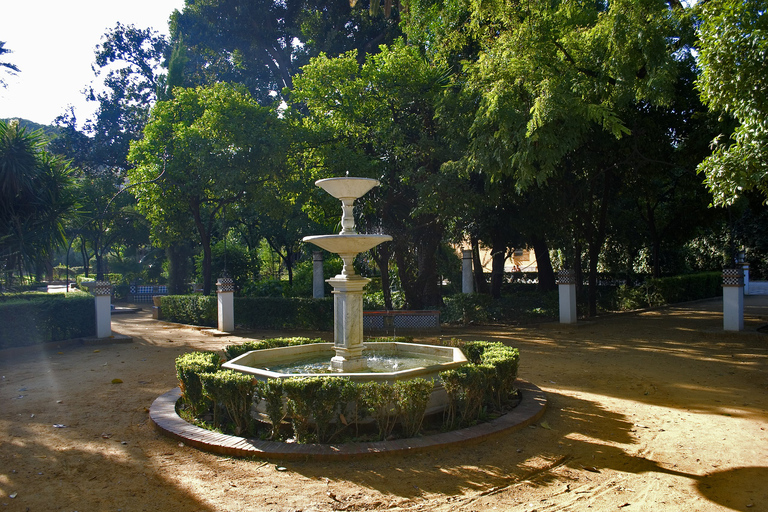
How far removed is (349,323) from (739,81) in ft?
19.0

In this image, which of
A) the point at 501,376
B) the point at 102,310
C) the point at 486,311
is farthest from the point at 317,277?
the point at 501,376

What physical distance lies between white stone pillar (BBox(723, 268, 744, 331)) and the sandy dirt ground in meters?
4.40

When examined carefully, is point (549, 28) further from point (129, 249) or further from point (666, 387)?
point (129, 249)

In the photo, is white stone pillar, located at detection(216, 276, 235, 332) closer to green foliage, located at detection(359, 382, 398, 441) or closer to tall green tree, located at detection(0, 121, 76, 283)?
tall green tree, located at detection(0, 121, 76, 283)

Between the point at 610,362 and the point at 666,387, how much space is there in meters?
2.06

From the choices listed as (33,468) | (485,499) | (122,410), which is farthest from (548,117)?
(33,468)

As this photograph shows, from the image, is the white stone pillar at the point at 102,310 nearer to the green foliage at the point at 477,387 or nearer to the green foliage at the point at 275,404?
the green foliage at the point at 275,404

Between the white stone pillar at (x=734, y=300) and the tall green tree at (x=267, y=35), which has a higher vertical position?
the tall green tree at (x=267, y=35)

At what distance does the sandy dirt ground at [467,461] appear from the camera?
411 cm

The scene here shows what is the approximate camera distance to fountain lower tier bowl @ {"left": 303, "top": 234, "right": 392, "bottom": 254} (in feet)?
21.9

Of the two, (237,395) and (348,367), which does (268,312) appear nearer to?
(348,367)

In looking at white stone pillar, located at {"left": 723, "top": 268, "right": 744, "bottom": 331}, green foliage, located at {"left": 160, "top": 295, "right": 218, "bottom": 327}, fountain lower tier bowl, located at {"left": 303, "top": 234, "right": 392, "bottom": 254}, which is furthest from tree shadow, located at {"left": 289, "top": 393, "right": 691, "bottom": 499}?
green foliage, located at {"left": 160, "top": 295, "right": 218, "bottom": 327}

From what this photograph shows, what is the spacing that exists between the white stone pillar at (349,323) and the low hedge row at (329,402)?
50.4 inches

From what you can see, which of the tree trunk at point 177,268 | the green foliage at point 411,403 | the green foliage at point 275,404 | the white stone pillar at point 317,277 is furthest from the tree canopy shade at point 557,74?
the tree trunk at point 177,268
